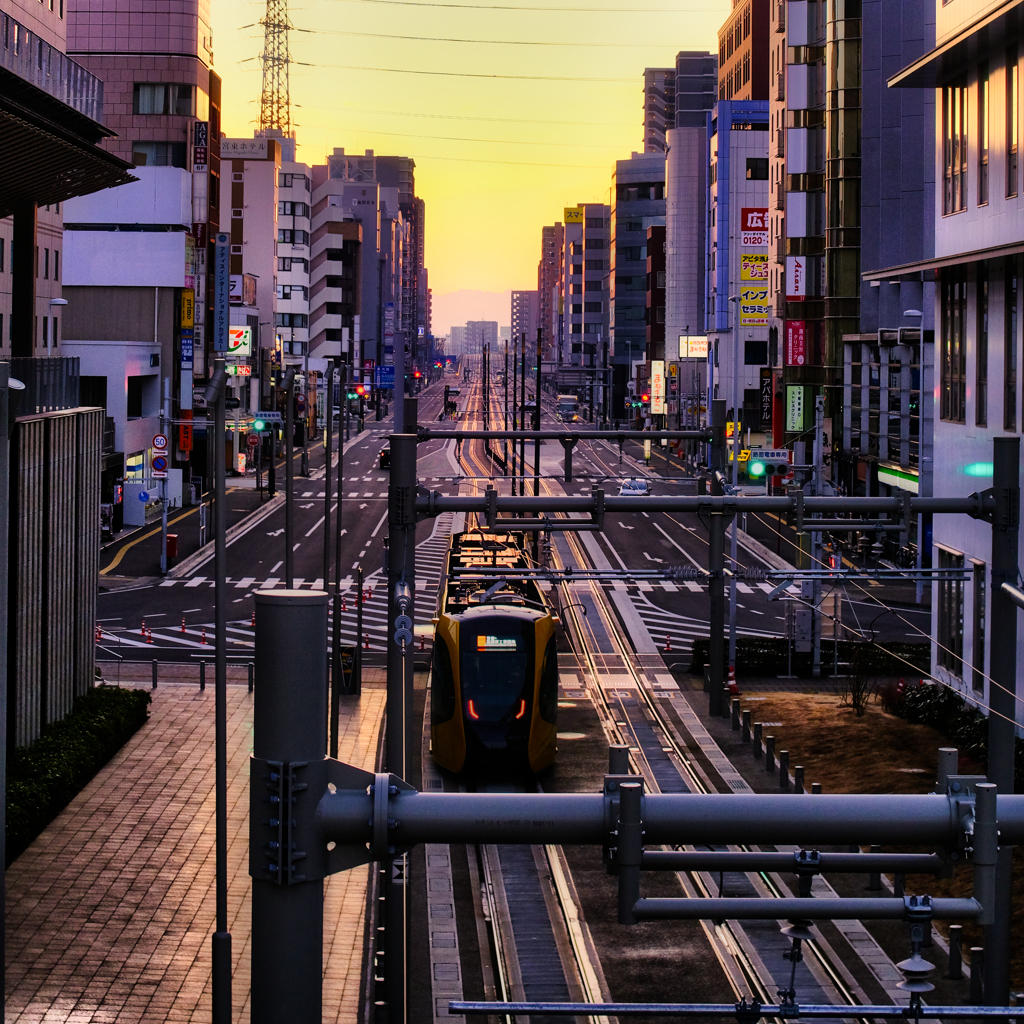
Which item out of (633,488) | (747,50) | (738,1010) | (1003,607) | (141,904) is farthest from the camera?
(747,50)

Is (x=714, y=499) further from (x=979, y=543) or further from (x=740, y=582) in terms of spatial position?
(x=740, y=582)

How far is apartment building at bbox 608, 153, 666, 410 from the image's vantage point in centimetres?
16875

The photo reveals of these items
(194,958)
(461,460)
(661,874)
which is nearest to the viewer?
(194,958)

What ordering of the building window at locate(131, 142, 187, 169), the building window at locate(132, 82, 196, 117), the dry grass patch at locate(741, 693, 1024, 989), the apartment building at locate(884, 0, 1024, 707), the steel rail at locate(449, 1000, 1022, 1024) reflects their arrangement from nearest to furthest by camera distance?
the steel rail at locate(449, 1000, 1022, 1024)
the dry grass patch at locate(741, 693, 1024, 989)
the apartment building at locate(884, 0, 1024, 707)
the building window at locate(132, 82, 196, 117)
the building window at locate(131, 142, 187, 169)

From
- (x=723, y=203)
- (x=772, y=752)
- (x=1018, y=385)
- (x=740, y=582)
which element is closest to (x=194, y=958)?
(x=772, y=752)

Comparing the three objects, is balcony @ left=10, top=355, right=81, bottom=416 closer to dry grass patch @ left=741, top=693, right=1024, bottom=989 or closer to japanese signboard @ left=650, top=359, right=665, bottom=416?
dry grass patch @ left=741, top=693, right=1024, bottom=989

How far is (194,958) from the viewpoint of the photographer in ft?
58.7

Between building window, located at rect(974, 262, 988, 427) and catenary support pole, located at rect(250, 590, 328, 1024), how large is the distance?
83.9 ft

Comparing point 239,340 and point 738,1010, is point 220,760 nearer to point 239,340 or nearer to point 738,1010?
point 738,1010

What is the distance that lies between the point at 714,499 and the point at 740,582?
3669 centimetres

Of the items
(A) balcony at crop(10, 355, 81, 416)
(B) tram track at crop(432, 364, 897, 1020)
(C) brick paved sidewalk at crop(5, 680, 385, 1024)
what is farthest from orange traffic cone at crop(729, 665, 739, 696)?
(A) balcony at crop(10, 355, 81, 416)

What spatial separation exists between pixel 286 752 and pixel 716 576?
25.2m

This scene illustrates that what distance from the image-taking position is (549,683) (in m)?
26.4

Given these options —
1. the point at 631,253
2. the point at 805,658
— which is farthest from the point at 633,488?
the point at 631,253
